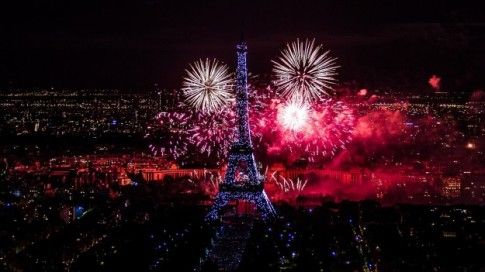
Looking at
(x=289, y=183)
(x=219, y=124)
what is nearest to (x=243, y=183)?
(x=219, y=124)

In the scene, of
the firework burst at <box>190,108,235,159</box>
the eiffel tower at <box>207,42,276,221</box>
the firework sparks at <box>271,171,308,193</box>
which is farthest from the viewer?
the firework sparks at <box>271,171,308,193</box>

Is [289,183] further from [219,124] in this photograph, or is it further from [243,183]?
[243,183]

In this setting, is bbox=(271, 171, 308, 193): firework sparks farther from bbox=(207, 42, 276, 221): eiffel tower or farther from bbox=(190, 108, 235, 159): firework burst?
bbox=(207, 42, 276, 221): eiffel tower

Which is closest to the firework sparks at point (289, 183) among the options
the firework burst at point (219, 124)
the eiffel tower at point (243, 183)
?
the firework burst at point (219, 124)

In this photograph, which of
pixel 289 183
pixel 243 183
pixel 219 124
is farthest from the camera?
pixel 289 183

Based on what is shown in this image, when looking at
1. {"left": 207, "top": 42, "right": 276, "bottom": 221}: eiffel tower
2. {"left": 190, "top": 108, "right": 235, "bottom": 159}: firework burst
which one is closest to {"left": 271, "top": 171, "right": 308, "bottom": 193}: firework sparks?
{"left": 190, "top": 108, "right": 235, "bottom": 159}: firework burst

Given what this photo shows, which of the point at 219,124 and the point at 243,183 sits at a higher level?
the point at 219,124

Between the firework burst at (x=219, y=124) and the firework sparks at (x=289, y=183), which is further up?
the firework burst at (x=219, y=124)

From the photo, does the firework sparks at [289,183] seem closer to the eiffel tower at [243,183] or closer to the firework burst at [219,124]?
the firework burst at [219,124]

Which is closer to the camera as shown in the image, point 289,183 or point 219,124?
point 219,124

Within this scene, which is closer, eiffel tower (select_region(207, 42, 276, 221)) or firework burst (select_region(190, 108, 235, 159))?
eiffel tower (select_region(207, 42, 276, 221))

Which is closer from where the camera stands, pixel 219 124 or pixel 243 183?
pixel 243 183

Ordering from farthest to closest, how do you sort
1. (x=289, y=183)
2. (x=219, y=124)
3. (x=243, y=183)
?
(x=289, y=183)
(x=219, y=124)
(x=243, y=183)
